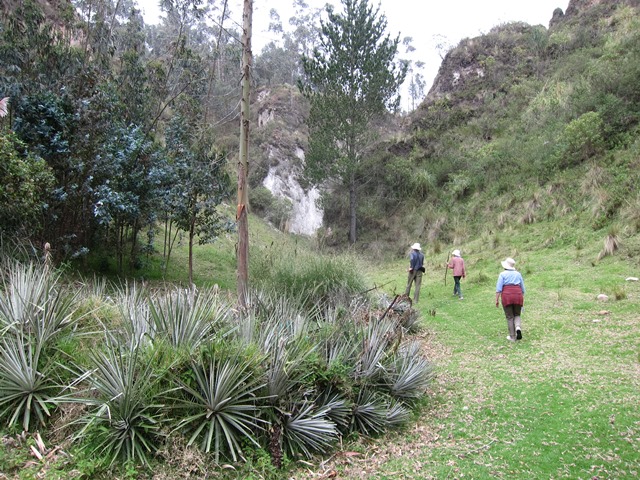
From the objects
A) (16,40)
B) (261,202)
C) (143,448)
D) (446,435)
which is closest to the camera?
(143,448)

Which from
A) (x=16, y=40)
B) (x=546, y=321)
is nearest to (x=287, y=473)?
(x=546, y=321)

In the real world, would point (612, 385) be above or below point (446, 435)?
above

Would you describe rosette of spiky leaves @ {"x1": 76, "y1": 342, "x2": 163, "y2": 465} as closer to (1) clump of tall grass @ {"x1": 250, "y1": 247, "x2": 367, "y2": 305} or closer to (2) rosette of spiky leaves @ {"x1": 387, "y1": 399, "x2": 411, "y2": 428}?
(2) rosette of spiky leaves @ {"x1": 387, "y1": 399, "x2": 411, "y2": 428}

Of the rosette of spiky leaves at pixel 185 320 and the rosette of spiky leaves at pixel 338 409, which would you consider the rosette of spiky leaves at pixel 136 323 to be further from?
the rosette of spiky leaves at pixel 338 409

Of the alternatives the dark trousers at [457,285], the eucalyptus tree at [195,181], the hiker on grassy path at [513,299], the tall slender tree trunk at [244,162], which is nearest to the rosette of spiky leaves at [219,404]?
the tall slender tree trunk at [244,162]

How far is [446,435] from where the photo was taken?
487 centimetres

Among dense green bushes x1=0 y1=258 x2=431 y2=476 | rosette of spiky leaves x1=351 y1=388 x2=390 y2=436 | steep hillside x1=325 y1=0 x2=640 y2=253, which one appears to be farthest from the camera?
Answer: steep hillside x1=325 y1=0 x2=640 y2=253

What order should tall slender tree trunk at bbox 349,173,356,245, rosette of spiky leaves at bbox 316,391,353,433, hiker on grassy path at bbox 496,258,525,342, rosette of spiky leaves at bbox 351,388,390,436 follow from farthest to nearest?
1. tall slender tree trunk at bbox 349,173,356,245
2. hiker on grassy path at bbox 496,258,525,342
3. rosette of spiky leaves at bbox 351,388,390,436
4. rosette of spiky leaves at bbox 316,391,353,433

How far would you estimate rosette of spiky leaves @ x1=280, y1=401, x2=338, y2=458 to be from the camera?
14.3ft

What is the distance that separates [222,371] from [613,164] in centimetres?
Answer: 1823

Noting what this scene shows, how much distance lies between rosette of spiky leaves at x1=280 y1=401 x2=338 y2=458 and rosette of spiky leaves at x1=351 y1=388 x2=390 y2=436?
0.51 meters

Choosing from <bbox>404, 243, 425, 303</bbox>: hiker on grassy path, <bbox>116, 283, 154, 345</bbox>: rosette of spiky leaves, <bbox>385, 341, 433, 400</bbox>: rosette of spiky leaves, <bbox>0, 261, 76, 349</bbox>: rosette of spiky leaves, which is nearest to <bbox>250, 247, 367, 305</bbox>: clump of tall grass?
<bbox>404, 243, 425, 303</bbox>: hiker on grassy path

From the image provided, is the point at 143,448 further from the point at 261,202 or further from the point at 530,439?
the point at 261,202

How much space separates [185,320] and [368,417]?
243 centimetres
